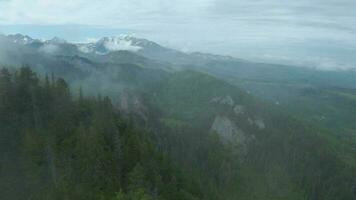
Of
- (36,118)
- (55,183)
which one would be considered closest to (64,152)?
(55,183)

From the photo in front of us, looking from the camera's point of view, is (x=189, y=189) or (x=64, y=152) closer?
(x=64, y=152)

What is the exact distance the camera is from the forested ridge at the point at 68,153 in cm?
8038

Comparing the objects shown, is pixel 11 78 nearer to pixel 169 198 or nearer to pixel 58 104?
pixel 58 104

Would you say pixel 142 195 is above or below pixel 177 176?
above

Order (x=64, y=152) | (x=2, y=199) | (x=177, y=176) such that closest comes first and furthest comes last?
(x=2, y=199)
(x=64, y=152)
(x=177, y=176)

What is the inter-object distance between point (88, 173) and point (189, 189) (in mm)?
33101

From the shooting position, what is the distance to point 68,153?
294ft

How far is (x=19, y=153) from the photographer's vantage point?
9312 cm

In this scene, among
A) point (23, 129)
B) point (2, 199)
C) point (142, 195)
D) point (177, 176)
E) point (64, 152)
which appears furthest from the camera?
point (177, 176)

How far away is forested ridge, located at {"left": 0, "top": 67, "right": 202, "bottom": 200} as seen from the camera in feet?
264

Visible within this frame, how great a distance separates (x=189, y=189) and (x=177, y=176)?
440cm

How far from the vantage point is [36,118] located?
339 feet

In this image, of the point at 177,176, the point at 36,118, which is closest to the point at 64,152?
the point at 36,118

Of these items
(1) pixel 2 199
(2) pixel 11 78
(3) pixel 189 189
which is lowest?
(3) pixel 189 189
